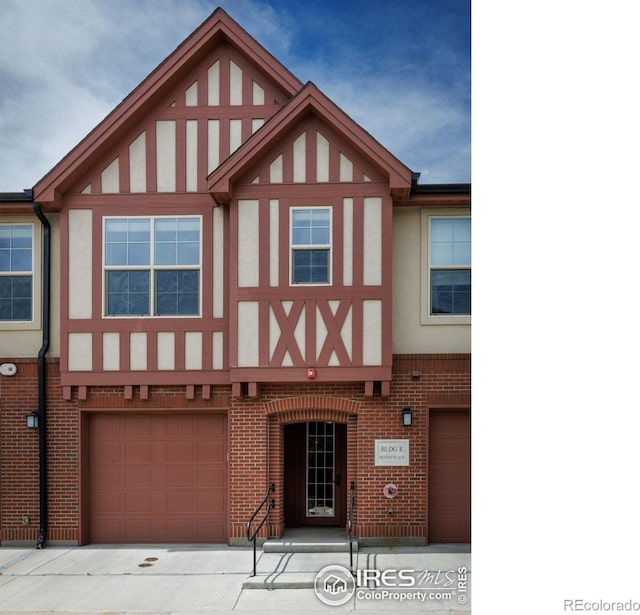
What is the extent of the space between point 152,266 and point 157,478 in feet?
10.5

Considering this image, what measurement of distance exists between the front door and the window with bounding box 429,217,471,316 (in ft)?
8.24

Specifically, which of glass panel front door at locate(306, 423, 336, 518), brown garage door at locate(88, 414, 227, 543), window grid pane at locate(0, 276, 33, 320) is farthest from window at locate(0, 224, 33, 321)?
glass panel front door at locate(306, 423, 336, 518)

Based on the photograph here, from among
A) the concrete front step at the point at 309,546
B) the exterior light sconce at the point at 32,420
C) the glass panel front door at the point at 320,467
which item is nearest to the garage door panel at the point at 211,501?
the concrete front step at the point at 309,546

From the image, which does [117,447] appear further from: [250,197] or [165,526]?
[250,197]

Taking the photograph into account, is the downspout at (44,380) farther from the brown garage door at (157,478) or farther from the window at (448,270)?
the window at (448,270)

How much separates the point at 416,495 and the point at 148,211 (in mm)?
5740

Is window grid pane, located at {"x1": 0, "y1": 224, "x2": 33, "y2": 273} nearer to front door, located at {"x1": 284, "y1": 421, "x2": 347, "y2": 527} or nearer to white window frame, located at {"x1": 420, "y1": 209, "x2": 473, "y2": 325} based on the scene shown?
front door, located at {"x1": 284, "y1": 421, "x2": 347, "y2": 527}

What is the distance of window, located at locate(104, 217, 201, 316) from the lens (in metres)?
8.16

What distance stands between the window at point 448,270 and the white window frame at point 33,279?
597cm

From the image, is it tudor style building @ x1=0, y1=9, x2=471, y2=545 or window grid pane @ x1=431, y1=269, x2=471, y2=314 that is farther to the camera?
window grid pane @ x1=431, y1=269, x2=471, y2=314

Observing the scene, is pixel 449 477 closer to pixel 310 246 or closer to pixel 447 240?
pixel 447 240
